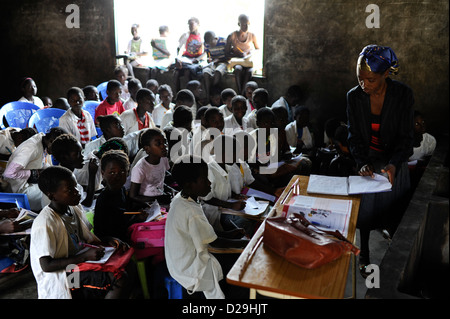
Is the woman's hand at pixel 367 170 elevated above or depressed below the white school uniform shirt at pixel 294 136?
above

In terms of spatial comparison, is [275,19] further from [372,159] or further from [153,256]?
[153,256]

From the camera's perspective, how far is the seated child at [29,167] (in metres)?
3.48

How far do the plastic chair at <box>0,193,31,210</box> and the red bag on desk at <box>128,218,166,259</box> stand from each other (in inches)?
45.6

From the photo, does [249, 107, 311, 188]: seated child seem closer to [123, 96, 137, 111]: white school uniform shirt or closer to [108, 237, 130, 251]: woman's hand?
[108, 237, 130, 251]: woman's hand

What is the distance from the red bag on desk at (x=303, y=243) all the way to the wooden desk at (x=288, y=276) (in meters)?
0.03

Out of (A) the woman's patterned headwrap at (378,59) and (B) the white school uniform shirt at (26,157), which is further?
(B) the white school uniform shirt at (26,157)

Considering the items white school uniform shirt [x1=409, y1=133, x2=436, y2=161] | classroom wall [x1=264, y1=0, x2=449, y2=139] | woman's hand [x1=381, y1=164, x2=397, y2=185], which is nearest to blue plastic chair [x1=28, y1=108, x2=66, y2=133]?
classroom wall [x1=264, y1=0, x2=449, y2=139]

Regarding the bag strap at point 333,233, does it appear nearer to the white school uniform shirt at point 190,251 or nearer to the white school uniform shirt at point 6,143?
the white school uniform shirt at point 190,251

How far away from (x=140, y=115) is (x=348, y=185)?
3.21 m

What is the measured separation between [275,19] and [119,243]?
533 centimetres

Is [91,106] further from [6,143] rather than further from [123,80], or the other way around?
[6,143]

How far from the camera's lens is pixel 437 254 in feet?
6.56

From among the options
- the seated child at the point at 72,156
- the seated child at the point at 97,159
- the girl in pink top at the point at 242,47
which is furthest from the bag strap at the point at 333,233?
the girl in pink top at the point at 242,47
